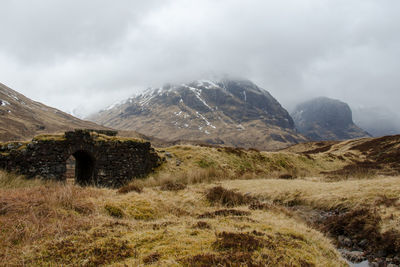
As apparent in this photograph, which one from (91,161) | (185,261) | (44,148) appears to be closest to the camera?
(185,261)

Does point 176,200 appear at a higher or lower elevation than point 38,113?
lower

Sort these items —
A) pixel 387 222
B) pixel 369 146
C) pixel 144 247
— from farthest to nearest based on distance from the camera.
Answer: pixel 369 146 → pixel 387 222 → pixel 144 247

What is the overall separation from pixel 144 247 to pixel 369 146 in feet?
207

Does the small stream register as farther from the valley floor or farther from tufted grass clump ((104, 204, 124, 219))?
tufted grass clump ((104, 204, 124, 219))

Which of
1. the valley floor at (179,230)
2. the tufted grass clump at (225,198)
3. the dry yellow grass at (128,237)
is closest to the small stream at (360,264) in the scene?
the valley floor at (179,230)

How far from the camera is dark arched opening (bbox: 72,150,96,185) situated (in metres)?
18.6

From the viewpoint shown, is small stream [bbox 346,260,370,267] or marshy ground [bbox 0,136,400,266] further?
small stream [bbox 346,260,370,267]

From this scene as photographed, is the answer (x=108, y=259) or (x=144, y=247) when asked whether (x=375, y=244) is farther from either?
(x=108, y=259)

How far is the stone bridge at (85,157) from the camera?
15.1 m

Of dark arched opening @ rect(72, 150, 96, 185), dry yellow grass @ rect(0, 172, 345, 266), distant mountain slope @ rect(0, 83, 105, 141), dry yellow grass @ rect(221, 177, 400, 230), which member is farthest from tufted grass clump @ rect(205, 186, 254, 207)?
distant mountain slope @ rect(0, 83, 105, 141)

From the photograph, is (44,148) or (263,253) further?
(44,148)

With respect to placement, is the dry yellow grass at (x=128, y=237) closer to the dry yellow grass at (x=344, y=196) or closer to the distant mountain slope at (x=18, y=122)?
the dry yellow grass at (x=344, y=196)

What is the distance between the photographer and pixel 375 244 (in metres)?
6.89

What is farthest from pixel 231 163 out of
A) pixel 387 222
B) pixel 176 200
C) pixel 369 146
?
pixel 369 146
